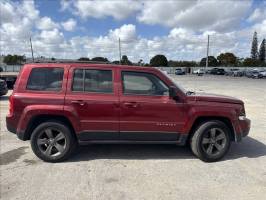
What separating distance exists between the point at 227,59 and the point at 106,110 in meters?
105

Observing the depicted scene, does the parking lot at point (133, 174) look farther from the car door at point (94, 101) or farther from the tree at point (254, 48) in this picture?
the tree at point (254, 48)

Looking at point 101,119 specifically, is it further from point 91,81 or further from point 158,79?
point 158,79

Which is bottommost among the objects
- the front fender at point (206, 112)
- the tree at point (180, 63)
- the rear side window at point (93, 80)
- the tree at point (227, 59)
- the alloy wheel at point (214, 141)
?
the alloy wheel at point (214, 141)

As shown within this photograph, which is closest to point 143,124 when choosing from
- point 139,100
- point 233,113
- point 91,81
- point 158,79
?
point 139,100

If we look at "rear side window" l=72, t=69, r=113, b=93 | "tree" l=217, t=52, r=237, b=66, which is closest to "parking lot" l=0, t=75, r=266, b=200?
"rear side window" l=72, t=69, r=113, b=93

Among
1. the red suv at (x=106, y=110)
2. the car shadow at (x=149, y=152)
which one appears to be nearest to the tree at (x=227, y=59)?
the car shadow at (x=149, y=152)

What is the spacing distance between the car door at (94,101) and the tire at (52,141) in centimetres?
26

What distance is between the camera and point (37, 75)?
554 centimetres

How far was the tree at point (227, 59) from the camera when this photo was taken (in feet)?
335

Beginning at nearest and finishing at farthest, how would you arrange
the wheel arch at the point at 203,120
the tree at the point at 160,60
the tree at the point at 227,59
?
the wheel arch at the point at 203,120
the tree at the point at 160,60
the tree at the point at 227,59

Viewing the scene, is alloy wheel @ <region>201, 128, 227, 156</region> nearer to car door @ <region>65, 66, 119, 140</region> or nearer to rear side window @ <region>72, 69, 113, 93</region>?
car door @ <region>65, 66, 119, 140</region>

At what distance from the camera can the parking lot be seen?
430 centimetres

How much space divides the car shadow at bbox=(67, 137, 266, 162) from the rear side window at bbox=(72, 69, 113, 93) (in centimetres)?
133

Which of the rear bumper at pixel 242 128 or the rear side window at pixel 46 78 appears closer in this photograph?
the rear side window at pixel 46 78
